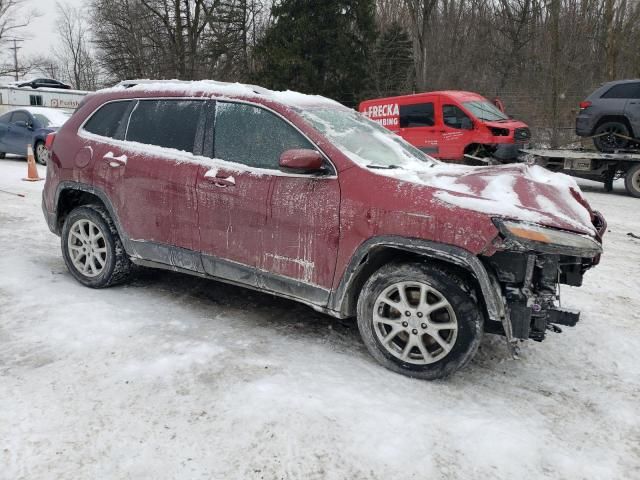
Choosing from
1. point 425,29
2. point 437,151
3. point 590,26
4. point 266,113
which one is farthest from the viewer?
point 425,29

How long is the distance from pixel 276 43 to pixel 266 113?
22819 mm

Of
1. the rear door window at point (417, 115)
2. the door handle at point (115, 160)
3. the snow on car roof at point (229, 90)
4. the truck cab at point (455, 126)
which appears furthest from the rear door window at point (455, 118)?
the door handle at point (115, 160)

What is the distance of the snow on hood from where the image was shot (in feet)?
9.43

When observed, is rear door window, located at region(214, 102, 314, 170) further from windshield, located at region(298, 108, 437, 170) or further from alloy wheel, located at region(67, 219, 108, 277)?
alloy wheel, located at region(67, 219, 108, 277)

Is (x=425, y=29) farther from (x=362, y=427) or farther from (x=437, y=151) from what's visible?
(x=362, y=427)

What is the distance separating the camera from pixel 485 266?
9.85 feet

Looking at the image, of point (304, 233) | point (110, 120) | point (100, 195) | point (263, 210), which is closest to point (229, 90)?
point (263, 210)

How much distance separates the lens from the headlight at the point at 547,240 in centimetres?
276

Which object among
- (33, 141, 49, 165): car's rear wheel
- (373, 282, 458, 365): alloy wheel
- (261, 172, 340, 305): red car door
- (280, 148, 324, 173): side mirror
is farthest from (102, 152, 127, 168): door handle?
(33, 141, 49, 165): car's rear wheel

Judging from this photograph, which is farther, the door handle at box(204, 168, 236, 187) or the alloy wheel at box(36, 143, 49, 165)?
the alloy wheel at box(36, 143, 49, 165)

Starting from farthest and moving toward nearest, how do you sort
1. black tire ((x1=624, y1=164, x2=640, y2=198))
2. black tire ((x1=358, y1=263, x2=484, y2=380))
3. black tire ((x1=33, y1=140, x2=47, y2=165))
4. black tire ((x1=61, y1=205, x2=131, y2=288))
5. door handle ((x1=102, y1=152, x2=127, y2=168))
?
black tire ((x1=33, y1=140, x2=47, y2=165)) < black tire ((x1=624, y1=164, x2=640, y2=198)) < black tire ((x1=61, y1=205, x2=131, y2=288)) < door handle ((x1=102, y1=152, x2=127, y2=168)) < black tire ((x1=358, y1=263, x2=484, y2=380))

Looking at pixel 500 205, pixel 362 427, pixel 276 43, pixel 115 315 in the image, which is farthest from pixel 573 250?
pixel 276 43

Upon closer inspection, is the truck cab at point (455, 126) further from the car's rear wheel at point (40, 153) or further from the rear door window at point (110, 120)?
the rear door window at point (110, 120)

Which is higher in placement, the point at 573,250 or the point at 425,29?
the point at 425,29
